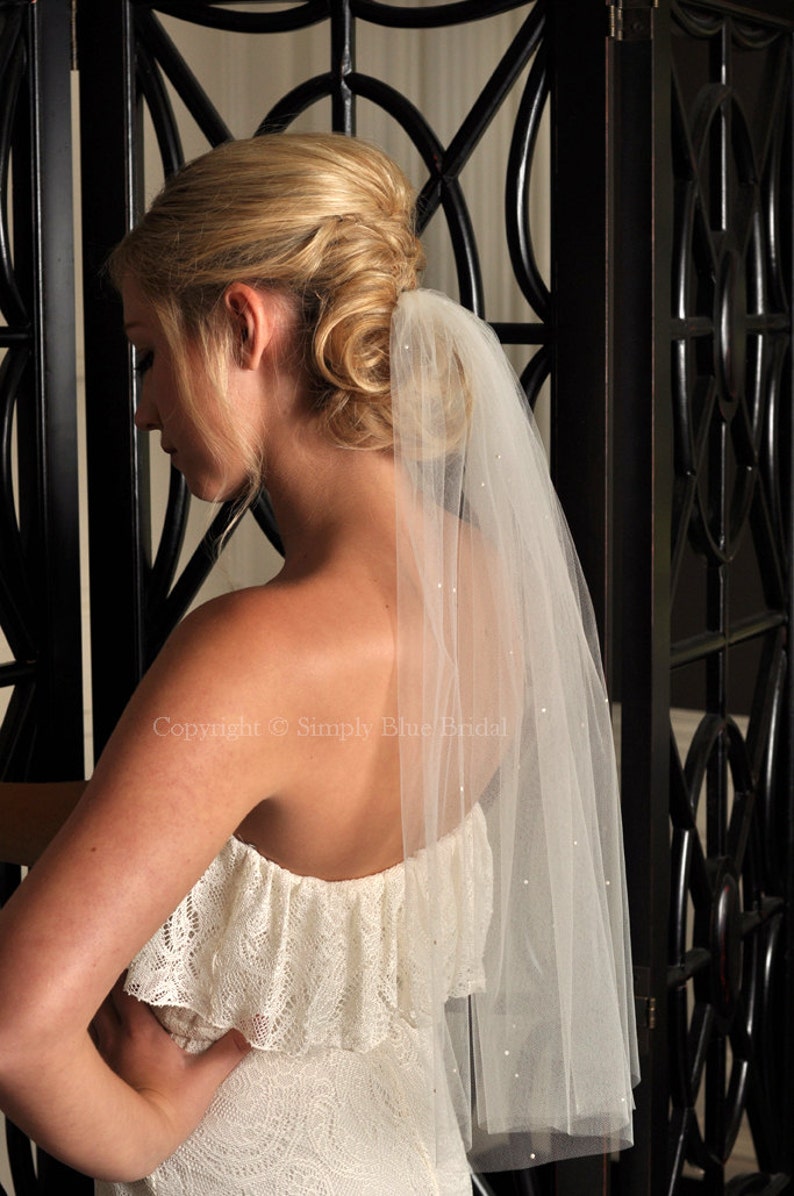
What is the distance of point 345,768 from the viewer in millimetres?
1064

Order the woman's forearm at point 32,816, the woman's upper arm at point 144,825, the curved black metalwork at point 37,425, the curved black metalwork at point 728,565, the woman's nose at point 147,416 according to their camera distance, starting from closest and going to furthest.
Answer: the woman's upper arm at point 144,825 < the woman's nose at point 147,416 < the woman's forearm at point 32,816 < the curved black metalwork at point 37,425 < the curved black metalwork at point 728,565

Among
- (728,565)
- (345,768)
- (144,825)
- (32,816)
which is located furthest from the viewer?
(728,565)

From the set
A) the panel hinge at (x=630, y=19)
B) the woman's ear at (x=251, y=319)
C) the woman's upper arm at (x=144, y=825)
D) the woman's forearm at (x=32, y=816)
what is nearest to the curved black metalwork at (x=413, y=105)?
the panel hinge at (x=630, y=19)

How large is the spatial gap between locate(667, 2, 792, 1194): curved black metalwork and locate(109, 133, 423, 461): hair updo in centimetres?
60

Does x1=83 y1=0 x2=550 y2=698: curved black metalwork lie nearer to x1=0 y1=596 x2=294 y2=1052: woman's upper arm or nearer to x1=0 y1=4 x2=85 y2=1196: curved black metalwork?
x1=0 y1=4 x2=85 y2=1196: curved black metalwork

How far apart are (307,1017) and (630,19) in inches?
42.8

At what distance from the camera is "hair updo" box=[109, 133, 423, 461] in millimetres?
1113

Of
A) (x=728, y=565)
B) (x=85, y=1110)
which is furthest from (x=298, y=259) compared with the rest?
(x=728, y=565)

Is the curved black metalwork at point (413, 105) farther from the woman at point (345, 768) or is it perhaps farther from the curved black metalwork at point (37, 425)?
the woman at point (345, 768)

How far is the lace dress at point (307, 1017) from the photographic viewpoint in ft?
3.68

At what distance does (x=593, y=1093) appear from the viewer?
1258 mm

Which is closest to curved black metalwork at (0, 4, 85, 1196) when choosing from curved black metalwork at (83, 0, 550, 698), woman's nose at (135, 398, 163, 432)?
curved black metalwork at (83, 0, 550, 698)

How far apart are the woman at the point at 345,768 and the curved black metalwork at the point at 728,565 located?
1.71 ft

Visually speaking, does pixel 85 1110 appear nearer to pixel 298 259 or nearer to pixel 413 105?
pixel 298 259
